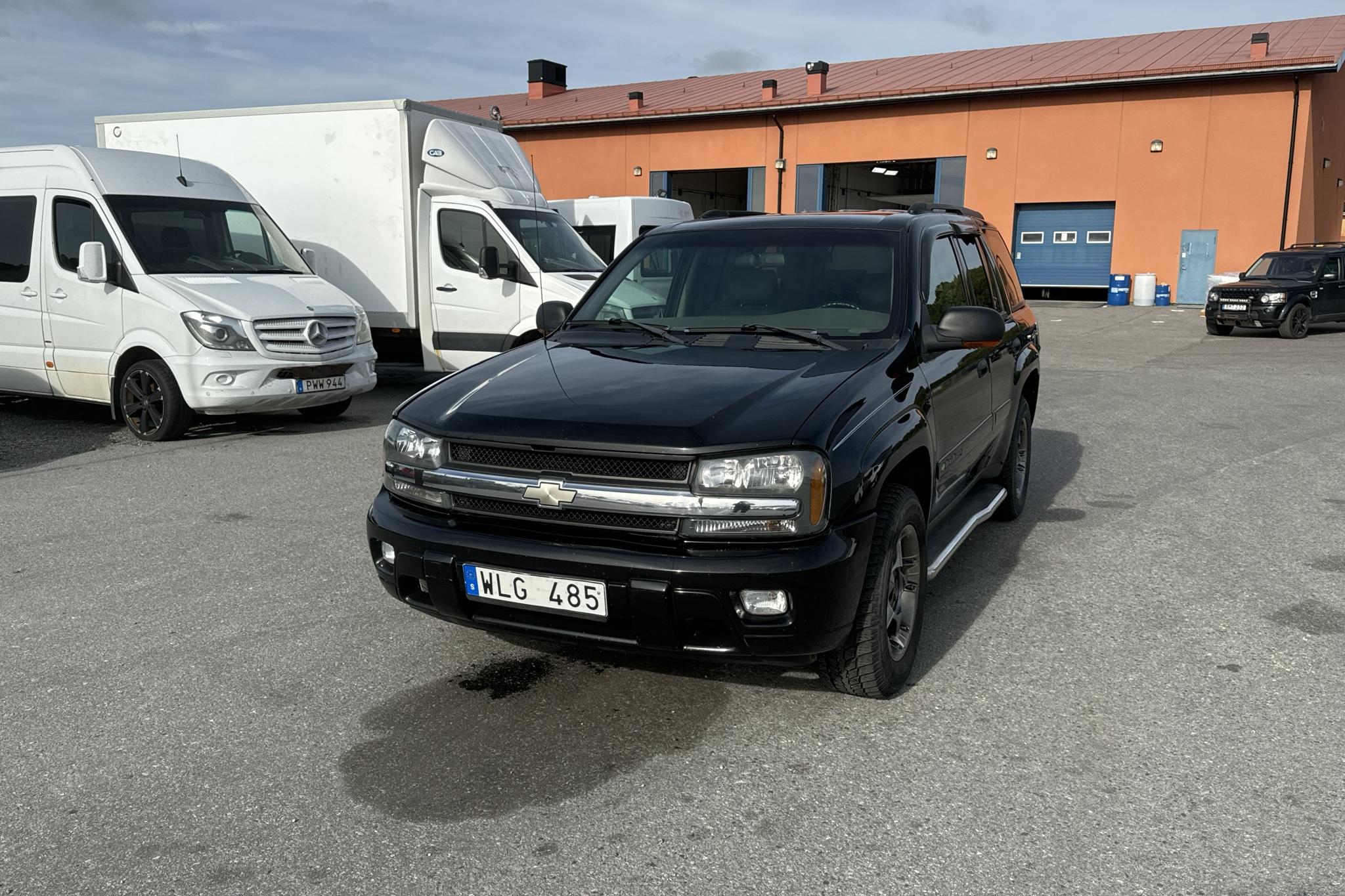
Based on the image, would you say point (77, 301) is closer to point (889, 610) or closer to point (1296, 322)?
point (889, 610)

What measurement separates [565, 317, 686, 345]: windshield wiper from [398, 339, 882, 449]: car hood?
3.4 inches

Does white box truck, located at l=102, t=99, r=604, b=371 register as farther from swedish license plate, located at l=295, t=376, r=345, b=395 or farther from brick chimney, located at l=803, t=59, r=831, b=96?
brick chimney, located at l=803, t=59, r=831, b=96

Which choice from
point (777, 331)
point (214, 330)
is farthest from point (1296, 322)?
point (777, 331)

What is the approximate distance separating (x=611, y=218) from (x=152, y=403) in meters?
9.19

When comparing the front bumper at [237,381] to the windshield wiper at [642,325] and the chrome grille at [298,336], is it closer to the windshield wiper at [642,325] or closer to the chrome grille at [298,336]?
the chrome grille at [298,336]

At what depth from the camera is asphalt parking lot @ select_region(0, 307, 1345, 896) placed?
2820mm

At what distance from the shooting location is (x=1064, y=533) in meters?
6.24

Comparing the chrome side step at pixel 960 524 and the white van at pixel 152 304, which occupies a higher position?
the white van at pixel 152 304

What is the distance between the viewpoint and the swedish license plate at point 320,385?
Answer: 30.3 ft

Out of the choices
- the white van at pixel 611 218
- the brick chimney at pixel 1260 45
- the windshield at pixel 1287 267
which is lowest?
the windshield at pixel 1287 267

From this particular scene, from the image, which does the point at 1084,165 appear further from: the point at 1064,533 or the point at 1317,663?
the point at 1317,663

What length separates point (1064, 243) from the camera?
101 ft

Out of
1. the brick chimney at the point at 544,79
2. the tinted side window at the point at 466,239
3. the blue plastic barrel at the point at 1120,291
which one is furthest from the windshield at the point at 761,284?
the brick chimney at the point at 544,79

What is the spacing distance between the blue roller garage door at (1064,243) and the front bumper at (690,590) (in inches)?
1112
